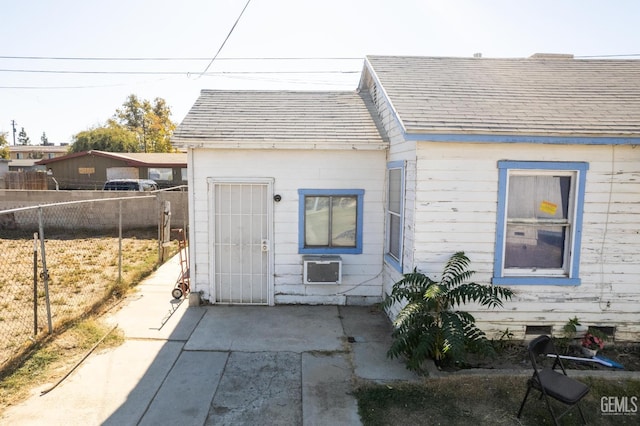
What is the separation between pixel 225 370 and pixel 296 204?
3.13 meters

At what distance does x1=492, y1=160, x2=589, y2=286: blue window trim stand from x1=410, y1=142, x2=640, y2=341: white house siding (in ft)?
0.24

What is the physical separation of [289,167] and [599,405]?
5343 mm

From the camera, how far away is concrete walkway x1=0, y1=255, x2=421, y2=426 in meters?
4.23

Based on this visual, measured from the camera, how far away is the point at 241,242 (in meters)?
7.45

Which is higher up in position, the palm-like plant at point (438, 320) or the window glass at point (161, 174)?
the window glass at point (161, 174)

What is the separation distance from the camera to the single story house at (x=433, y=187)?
5.63 meters

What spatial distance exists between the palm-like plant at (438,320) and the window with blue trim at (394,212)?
1.03m

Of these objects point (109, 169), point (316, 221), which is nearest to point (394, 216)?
point (316, 221)

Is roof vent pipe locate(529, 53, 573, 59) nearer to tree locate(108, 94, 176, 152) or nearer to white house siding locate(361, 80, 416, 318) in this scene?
white house siding locate(361, 80, 416, 318)

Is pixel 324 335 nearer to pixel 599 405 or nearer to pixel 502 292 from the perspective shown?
pixel 502 292

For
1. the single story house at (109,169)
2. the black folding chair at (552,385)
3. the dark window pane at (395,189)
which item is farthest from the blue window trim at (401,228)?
the single story house at (109,169)

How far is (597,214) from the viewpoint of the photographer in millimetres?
5699

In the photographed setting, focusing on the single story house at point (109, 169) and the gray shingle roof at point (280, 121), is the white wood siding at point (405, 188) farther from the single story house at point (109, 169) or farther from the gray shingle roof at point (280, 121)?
the single story house at point (109, 169)

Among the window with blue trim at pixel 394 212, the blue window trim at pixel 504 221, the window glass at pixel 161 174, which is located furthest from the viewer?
the window glass at pixel 161 174
